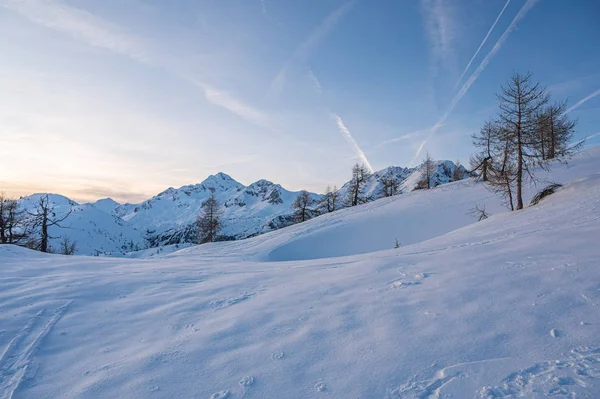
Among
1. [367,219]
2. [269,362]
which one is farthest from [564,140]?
[269,362]

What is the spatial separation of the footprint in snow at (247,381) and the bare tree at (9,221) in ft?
88.4

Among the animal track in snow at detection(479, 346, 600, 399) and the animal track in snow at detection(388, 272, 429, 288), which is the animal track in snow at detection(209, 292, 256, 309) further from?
the animal track in snow at detection(479, 346, 600, 399)

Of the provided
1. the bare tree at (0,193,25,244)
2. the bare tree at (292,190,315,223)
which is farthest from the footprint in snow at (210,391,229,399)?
the bare tree at (292,190,315,223)

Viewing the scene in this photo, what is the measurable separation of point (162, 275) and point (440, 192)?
28.6 metres

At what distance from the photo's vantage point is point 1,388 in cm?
341

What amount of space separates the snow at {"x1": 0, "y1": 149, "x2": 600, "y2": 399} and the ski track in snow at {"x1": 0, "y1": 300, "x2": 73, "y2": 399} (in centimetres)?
2

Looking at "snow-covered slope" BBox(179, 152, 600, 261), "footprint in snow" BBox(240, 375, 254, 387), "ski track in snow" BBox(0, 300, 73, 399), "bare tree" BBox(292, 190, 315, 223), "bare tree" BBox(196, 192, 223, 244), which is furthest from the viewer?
"bare tree" BBox(292, 190, 315, 223)

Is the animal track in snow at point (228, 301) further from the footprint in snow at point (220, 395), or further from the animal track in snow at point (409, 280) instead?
the animal track in snow at point (409, 280)

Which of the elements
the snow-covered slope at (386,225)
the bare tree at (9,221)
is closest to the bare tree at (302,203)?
the snow-covered slope at (386,225)

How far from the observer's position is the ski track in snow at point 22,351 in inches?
138

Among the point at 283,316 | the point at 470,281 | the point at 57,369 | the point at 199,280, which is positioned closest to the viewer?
the point at 57,369

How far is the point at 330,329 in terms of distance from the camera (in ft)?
13.9

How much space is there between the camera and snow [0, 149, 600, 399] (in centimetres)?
309

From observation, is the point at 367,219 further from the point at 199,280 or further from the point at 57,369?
the point at 57,369
